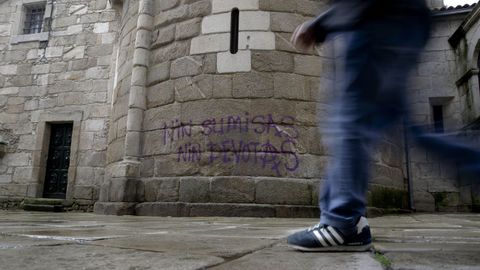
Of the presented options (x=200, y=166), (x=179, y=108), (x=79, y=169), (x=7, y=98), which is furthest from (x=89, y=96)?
(x=200, y=166)

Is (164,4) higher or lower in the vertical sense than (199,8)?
higher

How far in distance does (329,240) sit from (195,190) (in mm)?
3657

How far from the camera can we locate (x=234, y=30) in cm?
561

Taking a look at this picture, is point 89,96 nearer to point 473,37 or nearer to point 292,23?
point 292,23

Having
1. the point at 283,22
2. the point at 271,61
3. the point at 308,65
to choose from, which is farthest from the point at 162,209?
the point at 283,22

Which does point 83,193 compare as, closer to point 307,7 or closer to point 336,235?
point 307,7

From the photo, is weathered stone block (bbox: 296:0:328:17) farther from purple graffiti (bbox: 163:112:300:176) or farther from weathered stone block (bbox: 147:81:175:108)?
weathered stone block (bbox: 147:81:175:108)

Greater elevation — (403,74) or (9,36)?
(9,36)

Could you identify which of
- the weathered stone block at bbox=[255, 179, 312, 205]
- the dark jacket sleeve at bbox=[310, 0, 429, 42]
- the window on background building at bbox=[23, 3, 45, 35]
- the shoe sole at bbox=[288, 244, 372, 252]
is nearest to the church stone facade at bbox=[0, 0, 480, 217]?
the weathered stone block at bbox=[255, 179, 312, 205]

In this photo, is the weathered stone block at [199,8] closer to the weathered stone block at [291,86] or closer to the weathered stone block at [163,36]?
the weathered stone block at [163,36]

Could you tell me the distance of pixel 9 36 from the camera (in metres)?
10.8

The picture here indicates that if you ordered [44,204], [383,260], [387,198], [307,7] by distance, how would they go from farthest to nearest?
[44,204], [387,198], [307,7], [383,260]

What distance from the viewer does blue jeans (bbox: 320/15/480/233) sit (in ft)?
5.28

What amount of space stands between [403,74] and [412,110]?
0.15m
